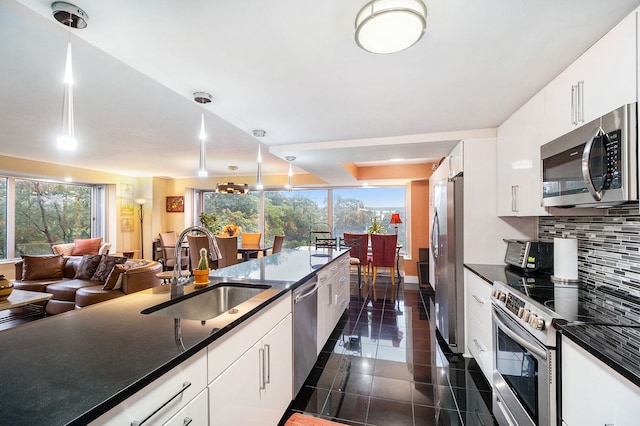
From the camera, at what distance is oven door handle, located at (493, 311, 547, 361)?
1.32 meters

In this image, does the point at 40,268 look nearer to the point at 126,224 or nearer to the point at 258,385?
the point at 126,224

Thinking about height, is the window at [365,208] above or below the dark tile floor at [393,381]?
above

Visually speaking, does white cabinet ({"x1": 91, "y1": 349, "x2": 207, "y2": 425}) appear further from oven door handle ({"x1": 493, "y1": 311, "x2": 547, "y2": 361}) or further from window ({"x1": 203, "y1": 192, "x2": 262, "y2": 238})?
window ({"x1": 203, "y1": 192, "x2": 262, "y2": 238})

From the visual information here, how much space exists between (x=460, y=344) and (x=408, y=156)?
2286mm

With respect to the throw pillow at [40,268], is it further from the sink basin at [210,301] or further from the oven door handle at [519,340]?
the oven door handle at [519,340]

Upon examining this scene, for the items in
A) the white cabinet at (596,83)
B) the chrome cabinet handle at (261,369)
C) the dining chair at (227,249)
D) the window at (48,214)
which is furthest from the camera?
the window at (48,214)

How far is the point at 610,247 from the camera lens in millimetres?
1770

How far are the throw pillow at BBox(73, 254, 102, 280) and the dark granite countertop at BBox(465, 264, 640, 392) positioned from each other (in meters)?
5.12

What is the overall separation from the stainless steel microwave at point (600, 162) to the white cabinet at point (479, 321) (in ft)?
2.91

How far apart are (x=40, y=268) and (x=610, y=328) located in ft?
19.7

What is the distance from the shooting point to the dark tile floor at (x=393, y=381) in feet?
6.27

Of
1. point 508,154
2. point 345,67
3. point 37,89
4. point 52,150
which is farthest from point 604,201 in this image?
point 52,150

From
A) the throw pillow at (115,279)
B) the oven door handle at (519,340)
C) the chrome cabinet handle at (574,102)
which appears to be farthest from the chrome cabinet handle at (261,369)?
the throw pillow at (115,279)

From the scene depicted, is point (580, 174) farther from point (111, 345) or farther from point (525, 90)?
point (111, 345)
